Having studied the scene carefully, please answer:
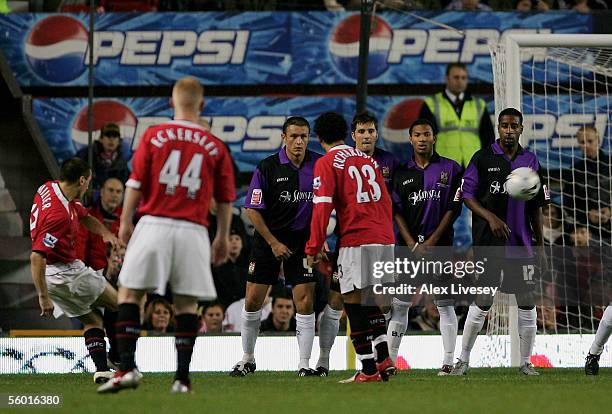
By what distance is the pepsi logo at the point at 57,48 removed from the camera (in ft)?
53.1

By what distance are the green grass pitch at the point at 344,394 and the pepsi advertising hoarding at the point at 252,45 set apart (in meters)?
6.72

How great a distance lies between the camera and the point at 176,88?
7.41 m

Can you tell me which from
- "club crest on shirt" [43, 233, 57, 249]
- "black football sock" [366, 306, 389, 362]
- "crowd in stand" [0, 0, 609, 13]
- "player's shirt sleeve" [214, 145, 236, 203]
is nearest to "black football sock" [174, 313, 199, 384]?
"player's shirt sleeve" [214, 145, 236, 203]

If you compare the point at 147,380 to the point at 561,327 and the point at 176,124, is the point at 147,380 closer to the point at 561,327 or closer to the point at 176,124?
the point at 176,124

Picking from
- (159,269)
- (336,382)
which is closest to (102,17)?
(336,382)

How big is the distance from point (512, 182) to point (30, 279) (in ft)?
22.5

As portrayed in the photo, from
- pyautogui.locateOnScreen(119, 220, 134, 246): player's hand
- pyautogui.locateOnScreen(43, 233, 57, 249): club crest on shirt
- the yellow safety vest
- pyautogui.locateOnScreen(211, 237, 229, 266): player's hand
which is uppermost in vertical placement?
the yellow safety vest

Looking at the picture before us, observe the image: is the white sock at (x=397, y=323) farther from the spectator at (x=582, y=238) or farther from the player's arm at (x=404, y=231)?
the spectator at (x=582, y=238)

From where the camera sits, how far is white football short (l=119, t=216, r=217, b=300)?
7223 millimetres

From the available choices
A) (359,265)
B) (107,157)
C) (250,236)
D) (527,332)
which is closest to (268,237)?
(359,265)

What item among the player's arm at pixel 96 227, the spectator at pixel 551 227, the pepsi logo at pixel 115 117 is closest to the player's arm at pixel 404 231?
the player's arm at pixel 96 227

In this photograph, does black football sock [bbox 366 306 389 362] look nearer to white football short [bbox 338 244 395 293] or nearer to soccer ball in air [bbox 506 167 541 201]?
white football short [bbox 338 244 395 293]

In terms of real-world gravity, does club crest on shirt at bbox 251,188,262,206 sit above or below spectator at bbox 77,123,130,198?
below

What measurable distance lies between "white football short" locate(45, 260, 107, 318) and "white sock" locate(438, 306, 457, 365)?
3037 mm
